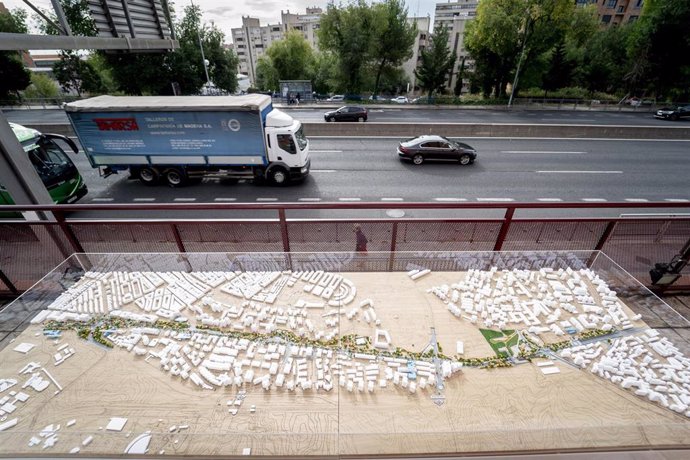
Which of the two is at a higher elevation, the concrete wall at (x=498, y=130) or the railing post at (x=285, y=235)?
the railing post at (x=285, y=235)

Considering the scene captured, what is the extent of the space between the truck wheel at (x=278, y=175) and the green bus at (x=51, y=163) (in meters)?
6.24

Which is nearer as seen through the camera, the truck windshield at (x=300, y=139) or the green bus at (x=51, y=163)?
the green bus at (x=51, y=163)

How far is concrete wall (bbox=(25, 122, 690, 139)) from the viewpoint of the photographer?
19.1 m

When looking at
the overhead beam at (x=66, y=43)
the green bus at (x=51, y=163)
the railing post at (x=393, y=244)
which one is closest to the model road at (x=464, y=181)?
the green bus at (x=51, y=163)

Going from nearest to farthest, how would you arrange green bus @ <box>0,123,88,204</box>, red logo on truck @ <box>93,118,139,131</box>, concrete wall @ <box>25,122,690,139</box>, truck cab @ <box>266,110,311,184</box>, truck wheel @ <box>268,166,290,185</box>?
green bus @ <box>0,123,88,204</box>, red logo on truck @ <box>93,118,139,131</box>, truck cab @ <box>266,110,311,184</box>, truck wheel @ <box>268,166,290,185</box>, concrete wall @ <box>25,122,690,139</box>

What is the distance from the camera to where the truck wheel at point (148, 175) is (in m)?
12.1

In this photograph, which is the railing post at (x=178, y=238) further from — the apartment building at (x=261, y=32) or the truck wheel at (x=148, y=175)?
the apartment building at (x=261, y=32)

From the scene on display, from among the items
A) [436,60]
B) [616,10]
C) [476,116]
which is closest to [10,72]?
[436,60]

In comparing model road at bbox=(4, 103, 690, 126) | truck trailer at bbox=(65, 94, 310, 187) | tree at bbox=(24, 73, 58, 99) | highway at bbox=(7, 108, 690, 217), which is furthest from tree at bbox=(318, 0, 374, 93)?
tree at bbox=(24, 73, 58, 99)

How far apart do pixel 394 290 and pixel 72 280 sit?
518 centimetres

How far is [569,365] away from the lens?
355cm

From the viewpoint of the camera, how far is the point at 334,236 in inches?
214

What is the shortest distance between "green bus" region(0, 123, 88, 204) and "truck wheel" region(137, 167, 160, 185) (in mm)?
2160

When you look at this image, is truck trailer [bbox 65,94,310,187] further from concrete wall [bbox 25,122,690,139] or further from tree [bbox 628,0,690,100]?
tree [bbox 628,0,690,100]
